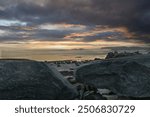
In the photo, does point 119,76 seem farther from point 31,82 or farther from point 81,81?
point 31,82

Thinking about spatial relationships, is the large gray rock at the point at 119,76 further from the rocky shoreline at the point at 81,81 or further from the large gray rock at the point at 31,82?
the large gray rock at the point at 31,82

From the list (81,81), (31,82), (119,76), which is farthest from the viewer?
(81,81)

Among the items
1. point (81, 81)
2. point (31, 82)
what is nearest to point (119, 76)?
point (81, 81)

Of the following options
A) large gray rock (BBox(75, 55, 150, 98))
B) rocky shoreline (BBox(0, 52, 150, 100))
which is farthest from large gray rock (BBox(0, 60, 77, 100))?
large gray rock (BBox(75, 55, 150, 98))

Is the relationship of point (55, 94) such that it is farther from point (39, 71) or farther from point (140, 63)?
point (140, 63)

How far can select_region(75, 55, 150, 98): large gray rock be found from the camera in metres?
7.09

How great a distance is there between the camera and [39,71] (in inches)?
267

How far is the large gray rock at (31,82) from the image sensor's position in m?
6.44

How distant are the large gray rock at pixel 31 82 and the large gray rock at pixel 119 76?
710mm

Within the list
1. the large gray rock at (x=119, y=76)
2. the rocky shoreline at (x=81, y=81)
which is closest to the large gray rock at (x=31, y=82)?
the rocky shoreline at (x=81, y=81)

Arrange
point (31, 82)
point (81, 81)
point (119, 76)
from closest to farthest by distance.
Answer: point (31, 82) < point (119, 76) < point (81, 81)

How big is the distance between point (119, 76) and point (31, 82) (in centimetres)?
213

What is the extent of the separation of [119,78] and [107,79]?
30cm

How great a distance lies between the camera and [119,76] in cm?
730
